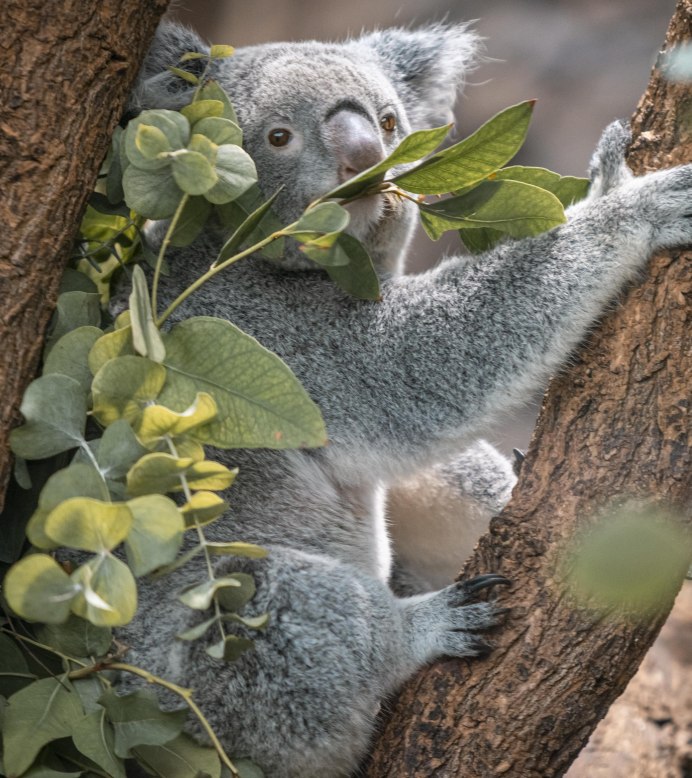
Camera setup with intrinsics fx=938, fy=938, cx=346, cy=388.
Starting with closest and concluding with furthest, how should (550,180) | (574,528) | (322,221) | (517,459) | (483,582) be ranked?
(322,221) < (574,528) < (483,582) < (550,180) < (517,459)

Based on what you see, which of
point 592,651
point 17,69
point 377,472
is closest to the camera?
point 17,69

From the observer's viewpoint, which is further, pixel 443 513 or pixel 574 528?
pixel 443 513

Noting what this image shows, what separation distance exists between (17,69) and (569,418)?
143 centimetres

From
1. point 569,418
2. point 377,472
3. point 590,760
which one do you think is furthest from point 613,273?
point 590,760

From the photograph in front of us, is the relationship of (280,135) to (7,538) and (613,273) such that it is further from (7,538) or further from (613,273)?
(7,538)

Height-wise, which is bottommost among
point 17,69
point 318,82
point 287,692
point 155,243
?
point 287,692

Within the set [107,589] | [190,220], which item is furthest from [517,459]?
[107,589]

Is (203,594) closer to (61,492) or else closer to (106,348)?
(61,492)

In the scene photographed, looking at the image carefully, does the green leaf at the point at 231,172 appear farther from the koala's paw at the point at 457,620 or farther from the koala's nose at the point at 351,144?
the koala's paw at the point at 457,620

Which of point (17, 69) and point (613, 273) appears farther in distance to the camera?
point (613, 273)

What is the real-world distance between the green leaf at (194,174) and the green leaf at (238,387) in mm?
274

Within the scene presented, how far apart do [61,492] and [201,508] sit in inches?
10.3

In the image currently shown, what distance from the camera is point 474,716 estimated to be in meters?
2.14

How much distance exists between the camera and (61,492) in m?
1.76
